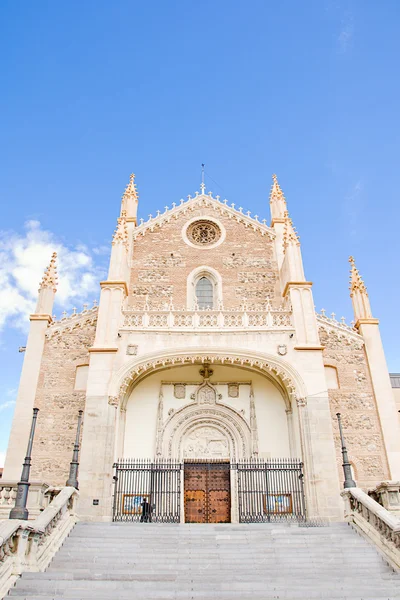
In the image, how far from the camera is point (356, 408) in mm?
19938

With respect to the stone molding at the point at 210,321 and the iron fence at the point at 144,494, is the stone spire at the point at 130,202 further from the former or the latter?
the iron fence at the point at 144,494

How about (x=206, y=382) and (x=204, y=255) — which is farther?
(x=204, y=255)

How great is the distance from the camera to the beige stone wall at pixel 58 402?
61.6 feet

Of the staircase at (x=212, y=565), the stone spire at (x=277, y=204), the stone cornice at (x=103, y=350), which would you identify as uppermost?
the stone spire at (x=277, y=204)

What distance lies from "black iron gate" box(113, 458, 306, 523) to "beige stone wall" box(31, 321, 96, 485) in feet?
8.90

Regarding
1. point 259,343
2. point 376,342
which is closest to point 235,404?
point 259,343

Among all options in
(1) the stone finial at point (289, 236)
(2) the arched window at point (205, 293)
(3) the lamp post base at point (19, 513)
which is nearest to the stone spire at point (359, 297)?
(1) the stone finial at point (289, 236)

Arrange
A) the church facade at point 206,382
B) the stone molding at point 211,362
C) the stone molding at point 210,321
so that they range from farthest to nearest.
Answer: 1. the stone molding at point 210,321
2. the stone molding at point 211,362
3. the church facade at point 206,382

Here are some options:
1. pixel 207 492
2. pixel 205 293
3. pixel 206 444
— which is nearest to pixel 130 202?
pixel 205 293

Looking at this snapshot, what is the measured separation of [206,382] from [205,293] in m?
5.06

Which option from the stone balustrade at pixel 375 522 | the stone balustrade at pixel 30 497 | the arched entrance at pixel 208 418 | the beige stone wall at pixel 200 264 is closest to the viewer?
the stone balustrade at pixel 375 522

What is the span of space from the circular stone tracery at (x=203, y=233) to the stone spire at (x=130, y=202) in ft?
10.6

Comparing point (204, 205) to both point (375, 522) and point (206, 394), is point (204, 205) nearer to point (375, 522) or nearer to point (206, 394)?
point (206, 394)

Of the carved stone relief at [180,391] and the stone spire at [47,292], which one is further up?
the stone spire at [47,292]
